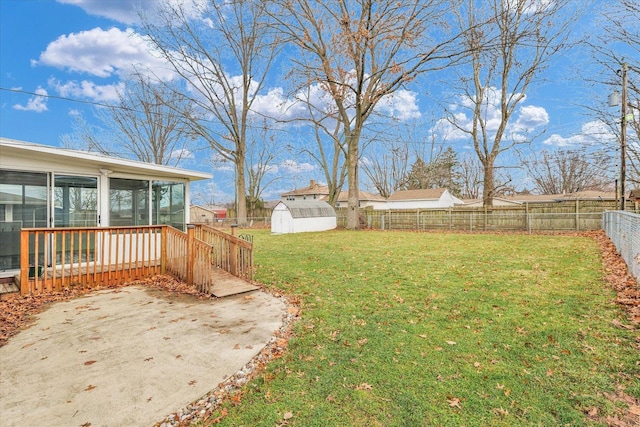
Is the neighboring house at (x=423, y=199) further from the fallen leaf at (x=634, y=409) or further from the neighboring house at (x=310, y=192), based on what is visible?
the fallen leaf at (x=634, y=409)

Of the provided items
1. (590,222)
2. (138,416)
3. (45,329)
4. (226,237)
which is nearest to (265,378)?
(138,416)

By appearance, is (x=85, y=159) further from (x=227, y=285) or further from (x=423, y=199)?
(x=423, y=199)

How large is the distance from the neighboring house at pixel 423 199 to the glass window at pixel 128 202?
1167 inches

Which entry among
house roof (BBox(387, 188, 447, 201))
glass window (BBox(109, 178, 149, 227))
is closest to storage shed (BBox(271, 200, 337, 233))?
glass window (BBox(109, 178, 149, 227))

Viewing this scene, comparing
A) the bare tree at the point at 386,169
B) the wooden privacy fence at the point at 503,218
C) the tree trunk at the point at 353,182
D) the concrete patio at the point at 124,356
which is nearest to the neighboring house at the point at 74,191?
the concrete patio at the point at 124,356

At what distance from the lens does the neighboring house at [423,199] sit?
107 ft

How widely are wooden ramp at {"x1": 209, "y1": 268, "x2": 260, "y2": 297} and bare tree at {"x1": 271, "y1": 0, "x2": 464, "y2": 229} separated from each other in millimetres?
13091

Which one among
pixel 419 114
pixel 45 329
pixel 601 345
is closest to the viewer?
pixel 601 345

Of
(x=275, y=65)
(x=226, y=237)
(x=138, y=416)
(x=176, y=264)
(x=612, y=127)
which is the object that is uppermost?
(x=275, y=65)

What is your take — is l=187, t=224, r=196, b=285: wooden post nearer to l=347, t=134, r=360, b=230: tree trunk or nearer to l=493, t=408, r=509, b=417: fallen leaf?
l=493, t=408, r=509, b=417: fallen leaf

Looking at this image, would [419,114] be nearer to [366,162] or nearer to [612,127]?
[366,162]

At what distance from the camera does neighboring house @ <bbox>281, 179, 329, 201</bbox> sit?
4809 cm

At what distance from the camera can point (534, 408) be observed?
92.0 inches

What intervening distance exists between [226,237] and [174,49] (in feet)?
75.8
